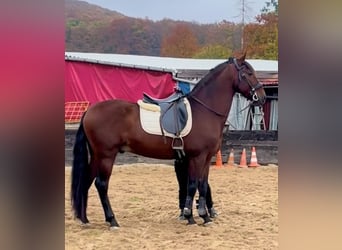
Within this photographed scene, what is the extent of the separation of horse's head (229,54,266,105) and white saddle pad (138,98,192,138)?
22.9 inches

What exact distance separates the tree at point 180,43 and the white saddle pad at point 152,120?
54.0ft

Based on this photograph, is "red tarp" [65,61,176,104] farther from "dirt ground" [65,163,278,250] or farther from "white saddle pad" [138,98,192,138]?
"white saddle pad" [138,98,192,138]

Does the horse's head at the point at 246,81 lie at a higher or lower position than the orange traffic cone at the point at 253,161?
higher

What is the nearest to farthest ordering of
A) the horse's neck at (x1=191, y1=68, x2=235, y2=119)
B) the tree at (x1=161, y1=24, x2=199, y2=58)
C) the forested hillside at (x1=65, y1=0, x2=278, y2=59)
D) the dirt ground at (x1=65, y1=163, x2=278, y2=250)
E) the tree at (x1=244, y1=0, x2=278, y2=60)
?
the dirt ground at (x1=65, y1=163, x2=278, y2=250) → the horse's neck at (x1=191, y1=68, x2=235, y2=119) → the tree at (x1=244, y1=0, x2=278, y2=60) → the forested hillside at (x1=65, y1=0, x2=278, y2=59) → the tree at (x1=161, y1=24, x2=199, y2=58)

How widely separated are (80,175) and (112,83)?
216 inches

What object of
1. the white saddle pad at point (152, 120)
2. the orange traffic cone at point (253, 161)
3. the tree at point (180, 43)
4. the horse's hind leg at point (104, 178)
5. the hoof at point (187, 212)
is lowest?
the orange traffic cone at point (253, 161)

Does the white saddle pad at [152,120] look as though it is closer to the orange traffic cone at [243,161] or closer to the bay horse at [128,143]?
the bay horse at [128,143]

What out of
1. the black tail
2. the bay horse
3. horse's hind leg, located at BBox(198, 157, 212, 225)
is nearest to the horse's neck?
the bay horse

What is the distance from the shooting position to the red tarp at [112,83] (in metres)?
9.23

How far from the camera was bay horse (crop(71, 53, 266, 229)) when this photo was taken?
160 inches

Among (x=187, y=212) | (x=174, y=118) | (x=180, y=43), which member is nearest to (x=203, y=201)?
(x=187, y=212)

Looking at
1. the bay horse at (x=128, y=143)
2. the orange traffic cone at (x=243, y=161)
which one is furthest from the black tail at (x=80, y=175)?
the orange traffic cone at (x=243, y=161)
